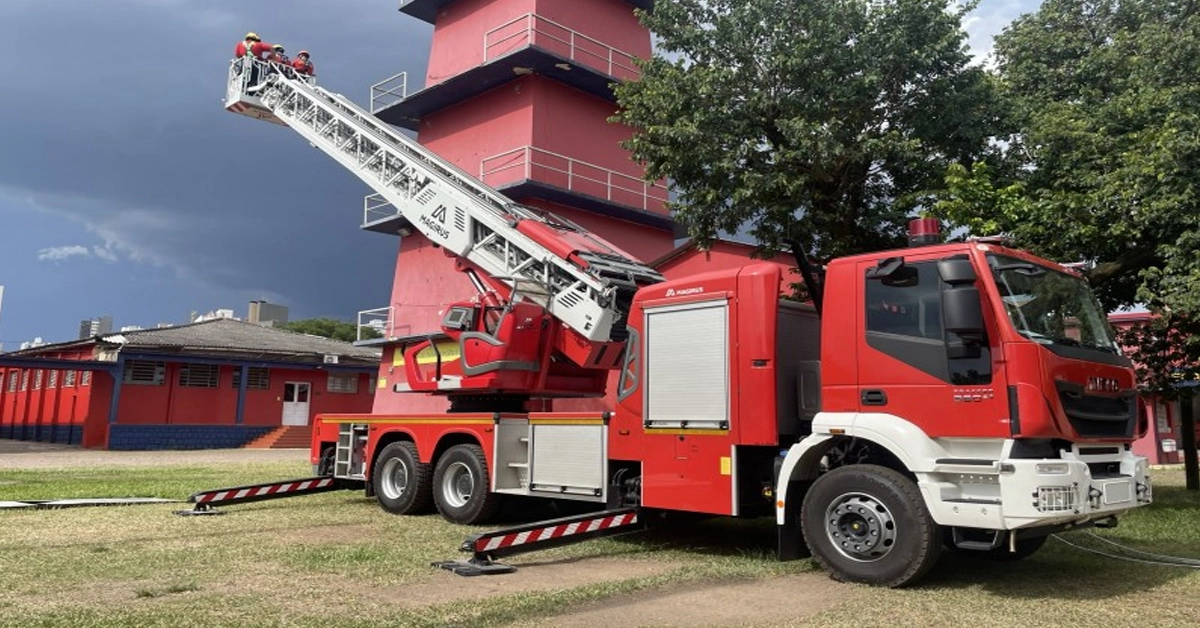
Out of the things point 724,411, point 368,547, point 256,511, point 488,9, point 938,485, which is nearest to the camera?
point 938,485

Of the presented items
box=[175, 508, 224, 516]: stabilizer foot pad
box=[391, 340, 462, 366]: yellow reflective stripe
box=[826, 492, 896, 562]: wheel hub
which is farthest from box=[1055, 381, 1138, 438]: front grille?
box=[175, 508, 224, 516]: stabilizer foot pad

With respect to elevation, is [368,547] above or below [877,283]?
below

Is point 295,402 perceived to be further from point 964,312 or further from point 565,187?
point 964,312

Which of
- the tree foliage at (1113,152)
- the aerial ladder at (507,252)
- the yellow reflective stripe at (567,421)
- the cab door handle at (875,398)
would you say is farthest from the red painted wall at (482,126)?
the cab door handle at (875,398)

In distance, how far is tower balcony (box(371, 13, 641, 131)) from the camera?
26.4 metres

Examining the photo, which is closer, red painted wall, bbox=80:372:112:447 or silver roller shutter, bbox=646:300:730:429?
silver roller shutter, bbox=646:300:730:429

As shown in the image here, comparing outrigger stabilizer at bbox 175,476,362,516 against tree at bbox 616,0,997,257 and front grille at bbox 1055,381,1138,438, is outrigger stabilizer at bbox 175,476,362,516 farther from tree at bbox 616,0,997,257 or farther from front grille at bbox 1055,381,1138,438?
front grille at bbox 1055,381,1138,438

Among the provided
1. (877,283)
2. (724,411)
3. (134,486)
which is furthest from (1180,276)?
(134,486)

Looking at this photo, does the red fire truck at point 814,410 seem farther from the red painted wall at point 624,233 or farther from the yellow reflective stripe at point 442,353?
the red painted wall at point 624,233

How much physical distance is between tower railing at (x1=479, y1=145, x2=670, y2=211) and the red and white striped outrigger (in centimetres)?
1414

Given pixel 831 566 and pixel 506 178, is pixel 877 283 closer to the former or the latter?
pixel 831 566

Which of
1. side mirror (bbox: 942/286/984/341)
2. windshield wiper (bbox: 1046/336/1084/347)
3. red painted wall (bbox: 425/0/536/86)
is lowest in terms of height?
windshield wiper (bbox: 1046/336/1084/347)

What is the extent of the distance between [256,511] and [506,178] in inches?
625

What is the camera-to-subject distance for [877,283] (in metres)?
7.59
